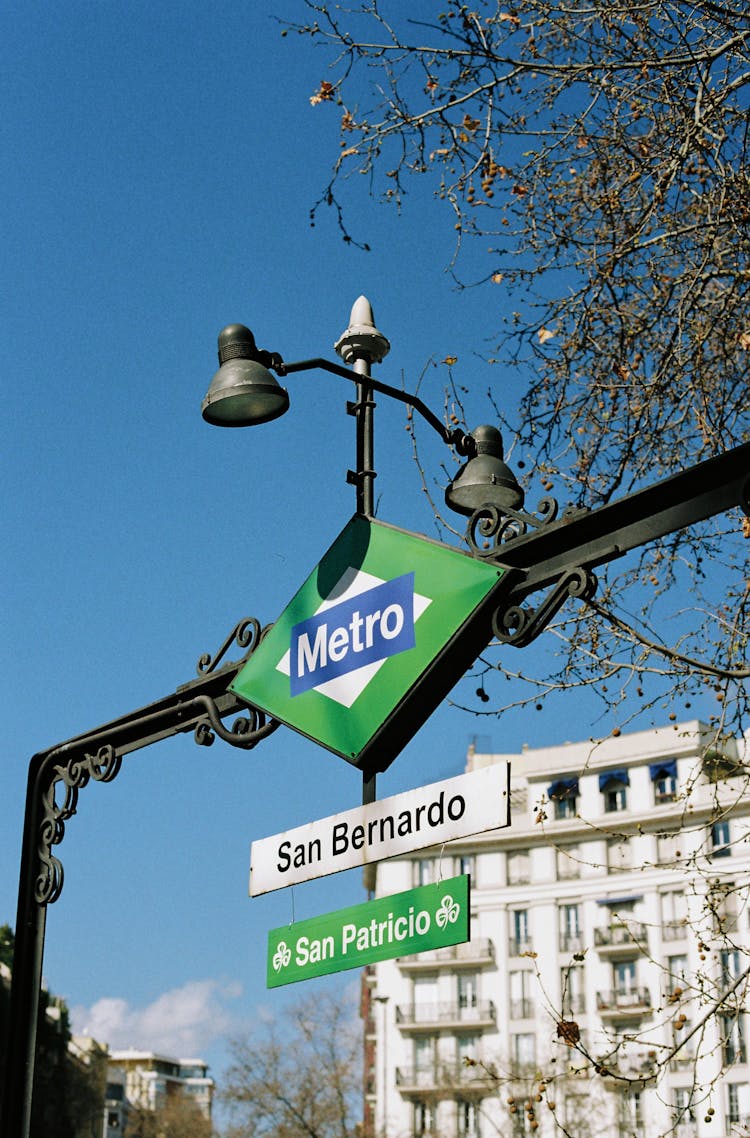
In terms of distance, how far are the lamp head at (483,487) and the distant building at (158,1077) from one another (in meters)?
129

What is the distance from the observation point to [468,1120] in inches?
2336

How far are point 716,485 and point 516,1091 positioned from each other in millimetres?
51518

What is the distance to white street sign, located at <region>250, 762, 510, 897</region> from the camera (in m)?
4.49

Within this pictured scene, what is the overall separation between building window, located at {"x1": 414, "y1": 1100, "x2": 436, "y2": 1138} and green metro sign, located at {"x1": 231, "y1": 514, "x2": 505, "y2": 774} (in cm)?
5915

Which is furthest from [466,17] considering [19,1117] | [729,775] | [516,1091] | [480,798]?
[516,1091]

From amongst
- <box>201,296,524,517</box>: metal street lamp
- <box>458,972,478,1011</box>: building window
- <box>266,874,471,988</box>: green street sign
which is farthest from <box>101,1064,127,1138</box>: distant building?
<box>266,874,471,988</box>: green street sign

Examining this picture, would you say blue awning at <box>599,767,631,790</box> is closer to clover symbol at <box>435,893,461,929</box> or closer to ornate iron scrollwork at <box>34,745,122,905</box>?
ornate iron scrollwork at <box>34,745,122,905</box>

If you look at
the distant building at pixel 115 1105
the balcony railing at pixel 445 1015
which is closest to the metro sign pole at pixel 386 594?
the balcony railing at pixel 445 1015

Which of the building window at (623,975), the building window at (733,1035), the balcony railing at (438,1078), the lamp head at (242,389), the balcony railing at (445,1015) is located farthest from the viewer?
the balcony railing at (445,1015)

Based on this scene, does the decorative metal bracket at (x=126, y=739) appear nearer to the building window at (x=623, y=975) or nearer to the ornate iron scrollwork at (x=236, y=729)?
the ornate iron scrollwork at (x=236, y=729)

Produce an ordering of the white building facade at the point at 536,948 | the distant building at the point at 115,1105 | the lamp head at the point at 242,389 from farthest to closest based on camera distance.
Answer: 1. the distant building at the point at 115,1105
2. the white building facade at the point at 536,948
3. the lamp head at the point at 242,389

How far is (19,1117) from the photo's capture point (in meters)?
5.99

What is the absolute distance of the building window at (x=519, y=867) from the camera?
220ft

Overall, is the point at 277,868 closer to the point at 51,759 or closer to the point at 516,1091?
the point at 51,759
